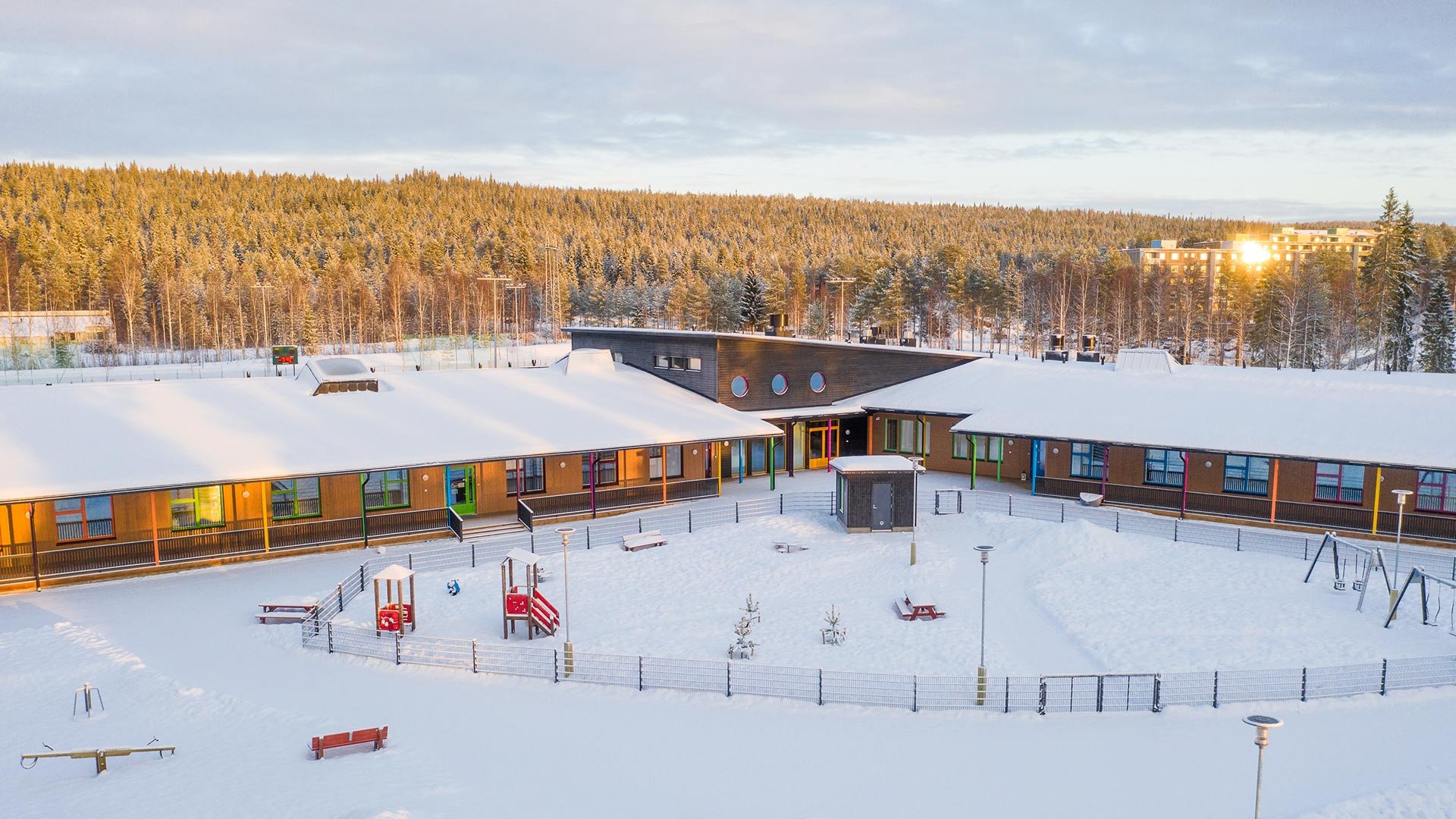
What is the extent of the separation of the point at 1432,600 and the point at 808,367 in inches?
796

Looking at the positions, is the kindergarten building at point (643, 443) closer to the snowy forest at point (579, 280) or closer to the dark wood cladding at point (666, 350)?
the dark wood cladding at point (666, 350)

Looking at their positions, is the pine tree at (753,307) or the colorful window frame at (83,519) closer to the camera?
the colorful window frame at (83,519)

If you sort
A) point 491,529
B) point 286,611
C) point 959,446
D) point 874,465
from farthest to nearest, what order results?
1. point 959,446
2. point 874,465
3. point 491,529
4. point 286,611

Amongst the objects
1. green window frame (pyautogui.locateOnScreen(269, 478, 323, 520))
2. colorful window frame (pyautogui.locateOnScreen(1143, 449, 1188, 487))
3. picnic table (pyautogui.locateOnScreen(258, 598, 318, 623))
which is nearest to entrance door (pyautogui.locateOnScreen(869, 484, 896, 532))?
colorful window frame (pyautogui.locateOnScreen(1143, 449, 1188, 487))

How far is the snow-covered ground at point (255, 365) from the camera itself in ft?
192

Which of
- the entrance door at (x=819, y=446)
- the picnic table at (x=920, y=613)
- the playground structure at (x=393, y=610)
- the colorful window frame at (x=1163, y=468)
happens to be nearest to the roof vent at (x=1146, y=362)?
the colorful window frame at (x=1163, y=468)

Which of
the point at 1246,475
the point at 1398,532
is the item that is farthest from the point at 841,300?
the point at 1398,532

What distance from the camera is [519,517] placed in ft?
89.0

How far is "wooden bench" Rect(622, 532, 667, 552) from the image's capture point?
24797mm

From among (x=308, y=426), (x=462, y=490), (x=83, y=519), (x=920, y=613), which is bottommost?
(x=920, y=613)

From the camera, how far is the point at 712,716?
15.0m

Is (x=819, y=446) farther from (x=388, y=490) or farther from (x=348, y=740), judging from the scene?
(x=348, y=740)

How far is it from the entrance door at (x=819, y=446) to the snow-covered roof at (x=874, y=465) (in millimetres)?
7224

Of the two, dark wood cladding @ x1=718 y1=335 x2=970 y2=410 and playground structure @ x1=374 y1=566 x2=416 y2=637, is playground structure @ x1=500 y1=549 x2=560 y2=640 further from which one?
dark wood cladding @ x1=718 y1=335 x2=970 y2=410
